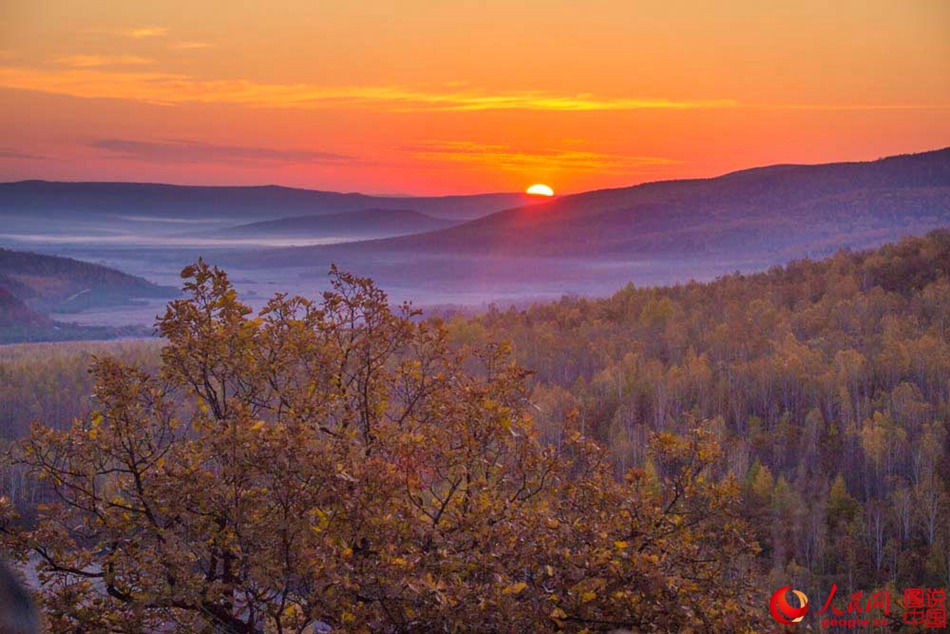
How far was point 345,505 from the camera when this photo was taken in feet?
37.1

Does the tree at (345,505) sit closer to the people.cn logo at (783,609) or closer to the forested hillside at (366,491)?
the forested hillside at (366,491)

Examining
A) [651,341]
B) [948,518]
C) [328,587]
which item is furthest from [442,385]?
[651,341]

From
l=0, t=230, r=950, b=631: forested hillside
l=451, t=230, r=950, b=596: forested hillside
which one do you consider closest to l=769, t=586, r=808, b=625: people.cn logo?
l=0, t=230, r=950, b=631: forested hillside

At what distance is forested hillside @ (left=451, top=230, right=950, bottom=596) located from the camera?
4159 centimetres

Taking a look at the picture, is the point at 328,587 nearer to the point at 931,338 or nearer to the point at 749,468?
the point at 749,468

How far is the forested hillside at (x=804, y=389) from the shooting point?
41.6m

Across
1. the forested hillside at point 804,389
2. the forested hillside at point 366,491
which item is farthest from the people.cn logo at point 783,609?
the forested hillside at point 804,389

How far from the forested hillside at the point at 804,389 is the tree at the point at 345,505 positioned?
1420 mm

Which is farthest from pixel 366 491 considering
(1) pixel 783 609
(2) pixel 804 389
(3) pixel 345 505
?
(2) pixel 804 389

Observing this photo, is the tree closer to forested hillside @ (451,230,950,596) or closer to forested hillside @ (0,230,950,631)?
forested hillside @ (0,230,950,631)

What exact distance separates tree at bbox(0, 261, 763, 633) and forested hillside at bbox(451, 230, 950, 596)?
1.42 meters

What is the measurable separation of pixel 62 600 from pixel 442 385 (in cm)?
529

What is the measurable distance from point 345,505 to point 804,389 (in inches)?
2274

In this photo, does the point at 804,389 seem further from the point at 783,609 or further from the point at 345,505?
the point at 345,505
